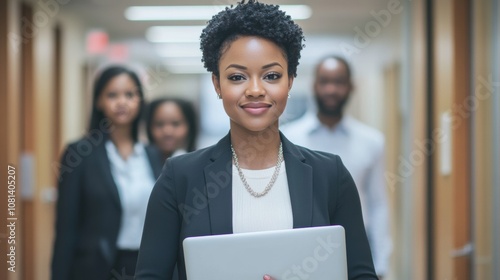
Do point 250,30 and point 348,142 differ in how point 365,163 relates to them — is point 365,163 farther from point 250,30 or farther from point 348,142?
point 250,30

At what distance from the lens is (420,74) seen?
2.89 m

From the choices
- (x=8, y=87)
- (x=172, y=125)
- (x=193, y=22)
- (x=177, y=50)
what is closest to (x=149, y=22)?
(x=193, y=22)

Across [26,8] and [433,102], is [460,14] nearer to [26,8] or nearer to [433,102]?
[433,102]

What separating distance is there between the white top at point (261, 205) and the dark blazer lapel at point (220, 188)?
0.01 m

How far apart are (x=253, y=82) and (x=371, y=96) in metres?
3.79

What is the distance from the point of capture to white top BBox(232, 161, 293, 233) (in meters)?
0.98

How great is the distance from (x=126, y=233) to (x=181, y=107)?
713 mm

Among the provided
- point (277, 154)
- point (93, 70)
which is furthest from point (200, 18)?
point (277, 154)

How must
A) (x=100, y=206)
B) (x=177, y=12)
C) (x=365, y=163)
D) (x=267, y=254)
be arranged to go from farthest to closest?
(x=177, y=12), (x=365, y=163), (x=100, y=206), (x=267, y=254)

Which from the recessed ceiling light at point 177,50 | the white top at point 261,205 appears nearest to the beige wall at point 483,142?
the white top at point 261,205

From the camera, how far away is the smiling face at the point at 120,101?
1.98 metres

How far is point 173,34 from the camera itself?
468 cm

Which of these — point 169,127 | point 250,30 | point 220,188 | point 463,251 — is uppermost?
point 250,30

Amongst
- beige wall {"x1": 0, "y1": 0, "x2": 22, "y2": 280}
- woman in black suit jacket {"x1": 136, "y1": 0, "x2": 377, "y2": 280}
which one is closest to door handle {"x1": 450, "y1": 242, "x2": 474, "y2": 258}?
woman in black suit jacket {"x1": 136, "y1": 0, "x2": 377, "y2": 280}
